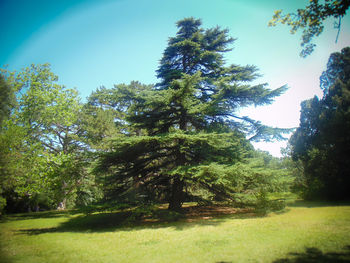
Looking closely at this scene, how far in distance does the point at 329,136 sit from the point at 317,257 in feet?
62.1

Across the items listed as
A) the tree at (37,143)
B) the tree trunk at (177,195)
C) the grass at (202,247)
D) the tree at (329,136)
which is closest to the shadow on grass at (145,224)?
the tree trunk at (177,195)

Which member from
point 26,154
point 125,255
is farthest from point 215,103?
point 26,154

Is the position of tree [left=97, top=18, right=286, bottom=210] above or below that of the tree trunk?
above

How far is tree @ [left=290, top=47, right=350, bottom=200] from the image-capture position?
16641 millimetres

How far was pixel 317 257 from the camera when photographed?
13.9 feet

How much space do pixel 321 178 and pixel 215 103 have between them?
16681 millimetres

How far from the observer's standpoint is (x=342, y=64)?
1966 cm

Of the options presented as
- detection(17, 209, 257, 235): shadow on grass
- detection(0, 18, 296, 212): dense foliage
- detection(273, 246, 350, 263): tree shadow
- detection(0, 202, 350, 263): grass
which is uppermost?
detection(0, 18, 296, 212): dense foliage

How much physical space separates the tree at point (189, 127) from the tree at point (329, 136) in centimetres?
1089

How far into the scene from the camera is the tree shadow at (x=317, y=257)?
4.02 metres

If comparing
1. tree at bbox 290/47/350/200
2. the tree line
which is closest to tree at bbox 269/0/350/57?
the tree line

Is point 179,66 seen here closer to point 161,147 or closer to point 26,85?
point 161,147

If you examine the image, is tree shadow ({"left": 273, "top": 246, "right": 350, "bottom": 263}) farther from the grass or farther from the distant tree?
the distant tree

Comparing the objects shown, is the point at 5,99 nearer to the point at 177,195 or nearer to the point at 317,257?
the point at 177,195
